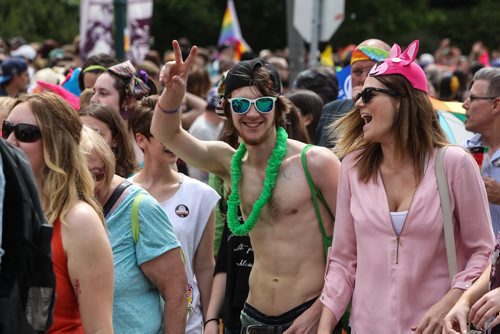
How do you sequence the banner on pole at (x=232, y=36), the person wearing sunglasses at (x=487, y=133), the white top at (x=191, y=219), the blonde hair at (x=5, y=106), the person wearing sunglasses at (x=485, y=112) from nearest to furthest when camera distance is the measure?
the person wearing sunglasses at (x=487, y=133) < the blonde hair at (x=5, y=106) < the white top at (x=191, y=219) < the person wearing sunglasses at (x=485, y=112) < the banner on pole at (x=232, y=36)

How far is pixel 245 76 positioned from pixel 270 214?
0.69 metres

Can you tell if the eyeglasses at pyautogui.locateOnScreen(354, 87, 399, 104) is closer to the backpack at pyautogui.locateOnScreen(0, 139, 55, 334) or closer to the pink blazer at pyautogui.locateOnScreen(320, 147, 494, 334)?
the pink blazer at pyautogui.locateOnScreen(320, 147, 494, 334)

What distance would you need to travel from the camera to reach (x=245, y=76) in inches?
215

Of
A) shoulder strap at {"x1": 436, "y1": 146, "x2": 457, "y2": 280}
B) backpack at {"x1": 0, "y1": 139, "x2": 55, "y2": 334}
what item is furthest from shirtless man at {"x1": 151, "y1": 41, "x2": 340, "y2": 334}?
backpack at {"x1": 0, "y1": 139, "x2": 55, "y2": 334}

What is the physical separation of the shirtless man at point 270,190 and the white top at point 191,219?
37 cm

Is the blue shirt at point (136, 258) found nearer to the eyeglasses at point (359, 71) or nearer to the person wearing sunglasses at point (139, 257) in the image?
the person wearing sunglasses at point (139, 257)

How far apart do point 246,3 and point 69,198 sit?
37.0m

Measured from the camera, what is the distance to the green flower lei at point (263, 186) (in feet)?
17.7

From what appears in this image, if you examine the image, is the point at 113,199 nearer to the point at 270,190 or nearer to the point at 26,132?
the point at 26,132

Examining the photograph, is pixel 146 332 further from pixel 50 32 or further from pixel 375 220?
pixel 50 32

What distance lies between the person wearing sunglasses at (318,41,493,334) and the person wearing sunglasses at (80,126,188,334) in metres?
0.69

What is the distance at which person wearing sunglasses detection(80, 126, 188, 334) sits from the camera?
4652mm

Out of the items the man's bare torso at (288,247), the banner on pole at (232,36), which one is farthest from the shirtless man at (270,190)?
the banner on pole at (232,36)

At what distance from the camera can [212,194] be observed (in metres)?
5.99
